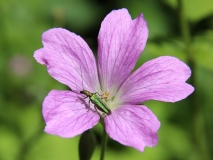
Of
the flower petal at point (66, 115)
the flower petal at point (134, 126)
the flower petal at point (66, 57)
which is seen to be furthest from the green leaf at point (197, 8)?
the flower petal at point (66, 115)

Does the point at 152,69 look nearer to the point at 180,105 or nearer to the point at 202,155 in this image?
the point at 202,155

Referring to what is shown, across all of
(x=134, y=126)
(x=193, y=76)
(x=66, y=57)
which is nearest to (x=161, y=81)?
(x=134, y=126)

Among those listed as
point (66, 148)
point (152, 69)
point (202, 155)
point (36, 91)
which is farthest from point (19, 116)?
point (152, 69)

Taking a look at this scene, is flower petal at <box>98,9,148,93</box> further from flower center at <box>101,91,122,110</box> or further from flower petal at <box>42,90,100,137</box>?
flower petal at <box>42,90,100,137</box>

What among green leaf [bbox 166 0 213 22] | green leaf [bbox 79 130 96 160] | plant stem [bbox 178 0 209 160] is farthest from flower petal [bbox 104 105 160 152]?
green leaf [bbox 166 0 213 22]

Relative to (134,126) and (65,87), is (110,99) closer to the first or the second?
(134,126)

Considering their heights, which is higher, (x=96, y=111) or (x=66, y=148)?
(x=96, y=111)
